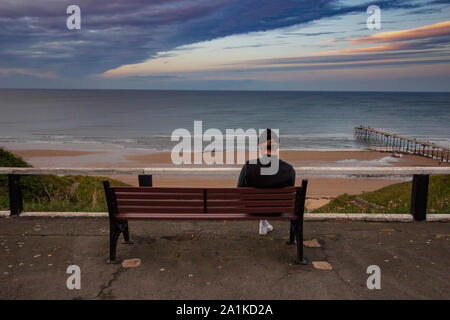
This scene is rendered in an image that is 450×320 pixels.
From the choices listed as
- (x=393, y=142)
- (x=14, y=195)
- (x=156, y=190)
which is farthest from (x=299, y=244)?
(x=393, y=142)

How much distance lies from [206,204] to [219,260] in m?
0.69

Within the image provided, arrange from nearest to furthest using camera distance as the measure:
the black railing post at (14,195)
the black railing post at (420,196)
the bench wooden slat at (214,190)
Result: the bench wooden slat at (214,190)
the black railing post at (420,196)
the black railing post at (14,195)

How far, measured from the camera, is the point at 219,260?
4.23 m

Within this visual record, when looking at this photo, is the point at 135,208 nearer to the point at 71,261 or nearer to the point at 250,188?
the point at 71,261

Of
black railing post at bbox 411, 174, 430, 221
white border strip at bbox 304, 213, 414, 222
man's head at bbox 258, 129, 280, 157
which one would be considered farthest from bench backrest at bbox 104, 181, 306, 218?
black railing post at bbox 411, 174, 430, 221

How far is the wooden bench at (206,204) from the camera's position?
4105mm

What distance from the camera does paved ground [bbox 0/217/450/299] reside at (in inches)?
139

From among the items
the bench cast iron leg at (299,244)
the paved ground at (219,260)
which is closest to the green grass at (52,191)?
the paved ground at (219,260)

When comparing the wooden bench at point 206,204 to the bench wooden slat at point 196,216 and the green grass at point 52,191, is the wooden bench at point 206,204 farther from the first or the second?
the green grass at point 52,191

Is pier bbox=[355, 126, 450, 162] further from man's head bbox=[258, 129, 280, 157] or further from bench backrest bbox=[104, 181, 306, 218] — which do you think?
bench backrest bbox=[104, 181, 306, 218]

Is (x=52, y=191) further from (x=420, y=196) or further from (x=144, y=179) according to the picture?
(x=420, y=196)
